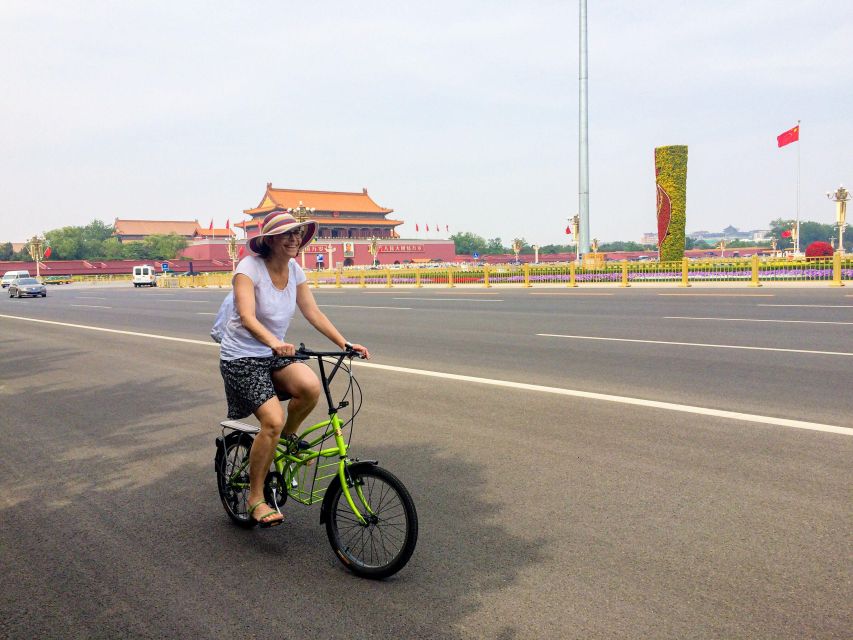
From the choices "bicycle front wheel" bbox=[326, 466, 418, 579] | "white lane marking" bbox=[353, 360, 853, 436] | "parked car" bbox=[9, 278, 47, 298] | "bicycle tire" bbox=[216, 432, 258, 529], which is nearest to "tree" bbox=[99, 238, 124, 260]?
"parked car" bbox=[9, 278, 47, 298]

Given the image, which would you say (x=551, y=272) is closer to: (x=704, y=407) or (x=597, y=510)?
(x=704, y=407)

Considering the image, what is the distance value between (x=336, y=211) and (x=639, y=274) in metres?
60.3

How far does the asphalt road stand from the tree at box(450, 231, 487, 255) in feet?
360

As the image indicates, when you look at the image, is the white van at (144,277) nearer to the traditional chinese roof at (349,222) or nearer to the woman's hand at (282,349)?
the traditional chinese roof at (349,222)

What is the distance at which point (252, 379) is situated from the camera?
3416mm

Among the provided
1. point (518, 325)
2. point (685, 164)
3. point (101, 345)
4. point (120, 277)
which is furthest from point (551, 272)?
point (120, 277)

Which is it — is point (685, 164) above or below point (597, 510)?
above

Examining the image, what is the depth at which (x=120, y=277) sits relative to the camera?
266ft

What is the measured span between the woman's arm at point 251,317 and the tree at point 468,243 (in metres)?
113

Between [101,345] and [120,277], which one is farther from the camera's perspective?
[120,277]

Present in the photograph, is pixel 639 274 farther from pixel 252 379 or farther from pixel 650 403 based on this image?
pixel 252 379

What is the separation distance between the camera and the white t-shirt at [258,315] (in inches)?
136

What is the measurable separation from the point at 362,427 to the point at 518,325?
25.3 ft

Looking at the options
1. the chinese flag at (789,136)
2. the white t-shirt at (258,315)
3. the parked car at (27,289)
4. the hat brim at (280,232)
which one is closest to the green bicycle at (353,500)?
the white t-shirt at (258,315)
